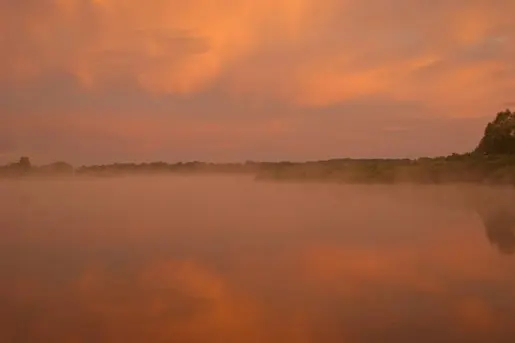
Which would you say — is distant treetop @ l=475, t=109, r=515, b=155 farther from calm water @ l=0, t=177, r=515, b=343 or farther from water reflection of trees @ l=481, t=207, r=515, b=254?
calm water @ l=0, t=177, r=515, b=343

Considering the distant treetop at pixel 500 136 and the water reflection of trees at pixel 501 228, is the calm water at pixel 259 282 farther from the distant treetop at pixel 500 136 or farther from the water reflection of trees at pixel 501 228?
the distant treetop at pixel 500 136

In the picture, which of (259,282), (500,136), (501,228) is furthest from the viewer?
(500,136)

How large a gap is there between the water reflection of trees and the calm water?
0.08 m

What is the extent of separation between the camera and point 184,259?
12.6m

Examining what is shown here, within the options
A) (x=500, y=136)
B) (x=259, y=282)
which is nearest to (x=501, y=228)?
(x=259, y=282)

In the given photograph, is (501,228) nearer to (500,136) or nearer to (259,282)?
(259,282)

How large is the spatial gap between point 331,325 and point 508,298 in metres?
3.26

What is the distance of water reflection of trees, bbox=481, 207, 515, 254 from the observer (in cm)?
1403

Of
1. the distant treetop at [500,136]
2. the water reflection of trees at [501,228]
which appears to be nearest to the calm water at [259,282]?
the water reflection of trees at [501,228]

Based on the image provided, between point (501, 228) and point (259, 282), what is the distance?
34.1 feet

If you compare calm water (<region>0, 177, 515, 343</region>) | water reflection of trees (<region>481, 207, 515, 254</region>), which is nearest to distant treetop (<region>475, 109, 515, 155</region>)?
water reflection of trees (<region>481, 207, 515, 254</region>)

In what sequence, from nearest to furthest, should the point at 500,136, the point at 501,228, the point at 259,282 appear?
the point at 259,282, the point at 501,228, the point at 500,136

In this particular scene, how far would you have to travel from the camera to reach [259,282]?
1020 cm

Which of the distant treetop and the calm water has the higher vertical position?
the distant treetop
